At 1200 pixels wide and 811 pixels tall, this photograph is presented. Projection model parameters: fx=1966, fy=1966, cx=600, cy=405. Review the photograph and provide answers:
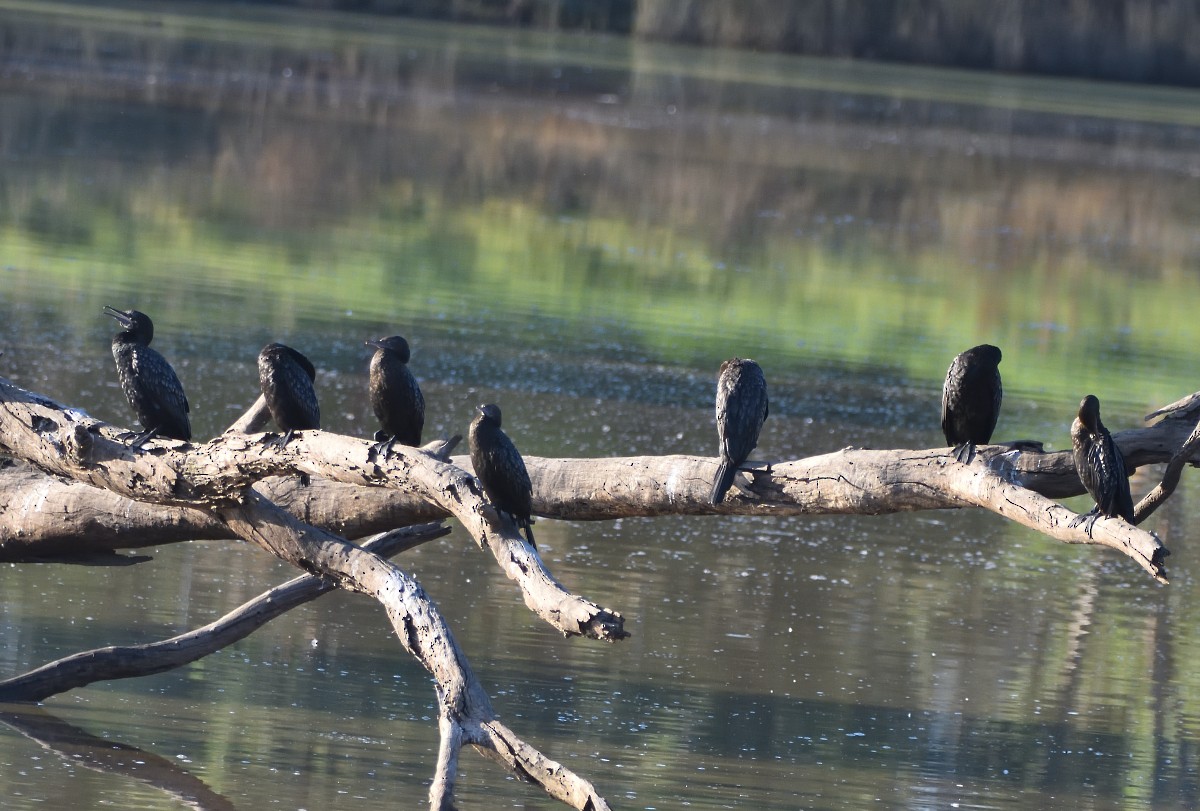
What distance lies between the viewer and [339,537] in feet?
19.8

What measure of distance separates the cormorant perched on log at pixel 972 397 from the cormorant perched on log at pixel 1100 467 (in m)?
0.61

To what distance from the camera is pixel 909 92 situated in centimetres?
3888

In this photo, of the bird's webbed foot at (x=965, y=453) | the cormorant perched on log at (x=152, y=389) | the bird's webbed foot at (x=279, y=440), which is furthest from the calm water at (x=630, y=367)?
the bird's webbed foot at (x=965, y=453)

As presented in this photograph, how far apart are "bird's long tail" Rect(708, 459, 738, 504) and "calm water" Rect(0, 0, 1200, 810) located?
1204 mm

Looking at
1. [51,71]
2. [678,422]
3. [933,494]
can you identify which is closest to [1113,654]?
[933,494]

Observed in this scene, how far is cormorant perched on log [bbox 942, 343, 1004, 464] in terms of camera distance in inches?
259

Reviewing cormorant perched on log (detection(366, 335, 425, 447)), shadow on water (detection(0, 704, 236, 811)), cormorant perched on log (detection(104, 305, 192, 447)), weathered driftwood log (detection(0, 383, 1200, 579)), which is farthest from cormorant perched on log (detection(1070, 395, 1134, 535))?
shadow on water (detection(0, 704, 236, 811))

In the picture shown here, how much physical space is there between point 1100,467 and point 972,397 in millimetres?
770

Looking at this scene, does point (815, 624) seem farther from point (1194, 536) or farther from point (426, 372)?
point (426, 372)

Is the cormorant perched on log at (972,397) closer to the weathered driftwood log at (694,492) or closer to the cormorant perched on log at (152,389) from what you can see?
the weathered driftwood log at (694,492)

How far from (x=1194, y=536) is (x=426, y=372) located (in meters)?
5.15

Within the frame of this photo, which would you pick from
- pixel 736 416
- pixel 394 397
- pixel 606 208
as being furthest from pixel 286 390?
pixel 606 208

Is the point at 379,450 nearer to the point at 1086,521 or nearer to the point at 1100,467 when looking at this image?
the point at 1086,521

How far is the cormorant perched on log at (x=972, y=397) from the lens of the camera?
659 centimetres
